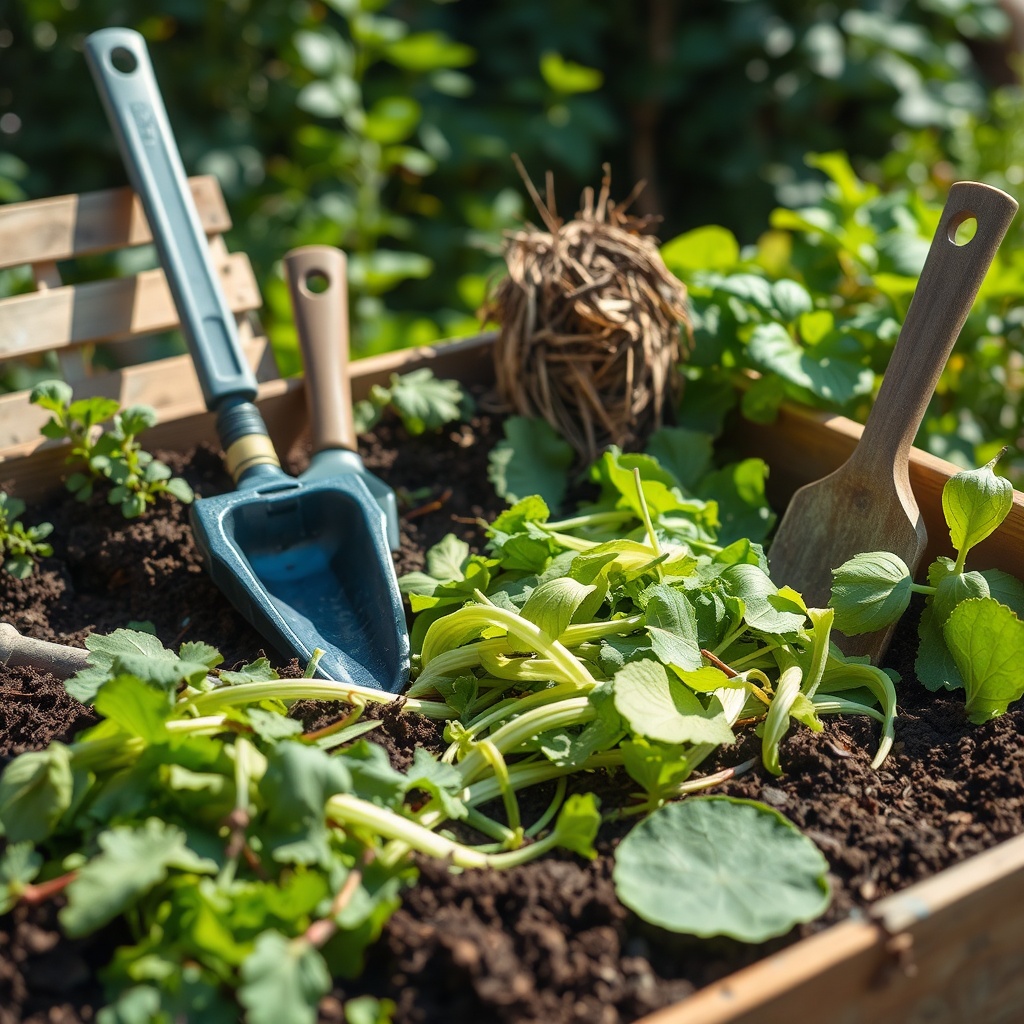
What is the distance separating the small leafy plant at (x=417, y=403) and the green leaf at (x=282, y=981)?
831 mm

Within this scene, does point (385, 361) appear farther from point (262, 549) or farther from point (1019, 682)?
point (1019, 682)

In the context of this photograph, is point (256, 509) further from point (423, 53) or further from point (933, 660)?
point (423, 53)

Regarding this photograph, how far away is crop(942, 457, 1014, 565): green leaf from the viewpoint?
1029mm

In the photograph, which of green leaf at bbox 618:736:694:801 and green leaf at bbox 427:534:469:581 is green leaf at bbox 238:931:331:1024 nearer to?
green leaf at bbox 618:736:694:801

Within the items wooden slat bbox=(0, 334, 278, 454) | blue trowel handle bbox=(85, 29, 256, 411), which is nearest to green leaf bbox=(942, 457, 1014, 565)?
blue trowel handle bbox=(85, 29, 256, 411)

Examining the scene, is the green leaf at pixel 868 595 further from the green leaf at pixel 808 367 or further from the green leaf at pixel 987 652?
the green leaf at pixel 808 367

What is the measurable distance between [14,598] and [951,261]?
42.5 inches

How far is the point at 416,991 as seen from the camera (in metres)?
0.73

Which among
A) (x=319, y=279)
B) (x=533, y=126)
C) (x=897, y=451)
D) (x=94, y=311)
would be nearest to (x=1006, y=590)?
(x=897, y=451)

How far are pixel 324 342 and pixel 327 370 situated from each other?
4cm

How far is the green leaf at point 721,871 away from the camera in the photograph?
0.74 meters

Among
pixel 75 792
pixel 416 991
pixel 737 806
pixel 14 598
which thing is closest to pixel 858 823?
pixel 737 806

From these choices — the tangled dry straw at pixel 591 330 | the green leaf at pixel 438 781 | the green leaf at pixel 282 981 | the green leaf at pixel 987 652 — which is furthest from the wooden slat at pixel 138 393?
the green leaf at pixel 987 652

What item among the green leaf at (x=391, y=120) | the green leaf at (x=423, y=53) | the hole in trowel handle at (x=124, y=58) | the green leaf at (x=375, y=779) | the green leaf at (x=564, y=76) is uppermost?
the hole in trowel handle at (x=124, y=58)
